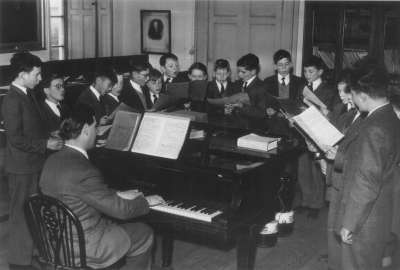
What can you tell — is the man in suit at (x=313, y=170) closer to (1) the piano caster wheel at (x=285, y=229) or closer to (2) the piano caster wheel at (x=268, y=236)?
(1) the piano caster wheel at (x=285, y=229)

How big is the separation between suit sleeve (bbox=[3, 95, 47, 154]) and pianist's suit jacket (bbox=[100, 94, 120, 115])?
138 cm

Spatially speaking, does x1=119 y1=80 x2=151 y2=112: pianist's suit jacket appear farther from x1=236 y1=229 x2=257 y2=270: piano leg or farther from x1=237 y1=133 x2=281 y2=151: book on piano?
x1=236 y1=229 x2=257 y2=270: piano leg

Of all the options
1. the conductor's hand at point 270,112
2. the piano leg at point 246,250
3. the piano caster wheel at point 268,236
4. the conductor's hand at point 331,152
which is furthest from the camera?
the conductor's hand at point 270,112

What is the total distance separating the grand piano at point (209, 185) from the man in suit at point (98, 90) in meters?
1.19

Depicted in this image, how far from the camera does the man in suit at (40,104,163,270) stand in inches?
110

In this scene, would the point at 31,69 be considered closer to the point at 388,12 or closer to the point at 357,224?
the point at 357,224

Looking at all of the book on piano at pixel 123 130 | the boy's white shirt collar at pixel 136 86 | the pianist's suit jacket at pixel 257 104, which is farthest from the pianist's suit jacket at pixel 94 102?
the pianist's suit jacket at pixel 257 104

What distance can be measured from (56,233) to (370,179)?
63.8 inches

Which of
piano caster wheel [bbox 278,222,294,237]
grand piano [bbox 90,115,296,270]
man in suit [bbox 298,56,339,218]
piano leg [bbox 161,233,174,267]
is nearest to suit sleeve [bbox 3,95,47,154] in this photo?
grand piano [bbox 90,115,296,270]

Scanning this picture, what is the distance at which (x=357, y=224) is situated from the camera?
9.43 ft

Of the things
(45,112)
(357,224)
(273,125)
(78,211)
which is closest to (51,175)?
(78,211)

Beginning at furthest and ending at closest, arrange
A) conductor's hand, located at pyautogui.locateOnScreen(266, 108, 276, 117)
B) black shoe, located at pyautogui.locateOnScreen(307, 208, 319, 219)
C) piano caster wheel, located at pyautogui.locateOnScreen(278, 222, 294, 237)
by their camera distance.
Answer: conductor's hand, located at pyautogui.locateOnScreen(266, 108, 276, 117), black shoe, located at pyautogui.locateOnScreen(307, 208, 319, 219), piano caster wheel, located at pyautogui.locateOnScreen(278, 222, 294, 237)

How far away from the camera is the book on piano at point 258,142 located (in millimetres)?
3711

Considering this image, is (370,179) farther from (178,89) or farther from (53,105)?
(178,89)
